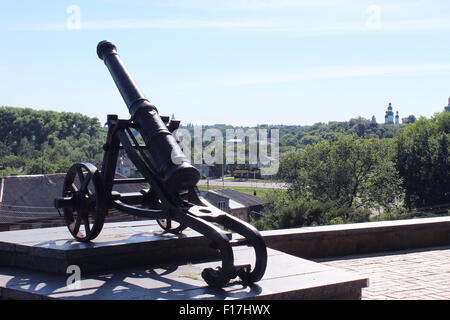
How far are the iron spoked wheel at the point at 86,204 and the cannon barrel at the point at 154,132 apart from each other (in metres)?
0.65

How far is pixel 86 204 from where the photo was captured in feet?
17.5

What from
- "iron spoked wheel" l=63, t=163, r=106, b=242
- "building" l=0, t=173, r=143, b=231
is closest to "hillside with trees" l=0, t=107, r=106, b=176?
"building" l=0, t=173, r=143, b=231

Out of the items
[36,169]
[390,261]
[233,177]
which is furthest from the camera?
[233,177]

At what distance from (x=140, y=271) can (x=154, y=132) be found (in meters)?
1.35

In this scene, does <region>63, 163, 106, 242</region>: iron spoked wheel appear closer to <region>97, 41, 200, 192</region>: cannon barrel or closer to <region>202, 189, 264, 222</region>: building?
<region>97, 41, 200, 192</region>: cannon barrel

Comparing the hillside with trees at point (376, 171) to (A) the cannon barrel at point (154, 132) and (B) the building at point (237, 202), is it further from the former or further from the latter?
(A) the cannon barrel at point (154, 132)

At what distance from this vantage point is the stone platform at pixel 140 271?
4059 mm

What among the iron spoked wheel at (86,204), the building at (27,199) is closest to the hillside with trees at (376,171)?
the building at (27,199)

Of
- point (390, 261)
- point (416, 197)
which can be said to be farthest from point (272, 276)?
point (416, 197)

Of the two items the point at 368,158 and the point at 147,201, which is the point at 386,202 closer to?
the point at 368,158

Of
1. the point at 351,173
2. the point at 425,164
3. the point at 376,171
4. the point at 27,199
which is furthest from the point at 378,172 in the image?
the point at 27,199

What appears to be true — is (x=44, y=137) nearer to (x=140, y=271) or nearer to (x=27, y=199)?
(x=27, y=199)
